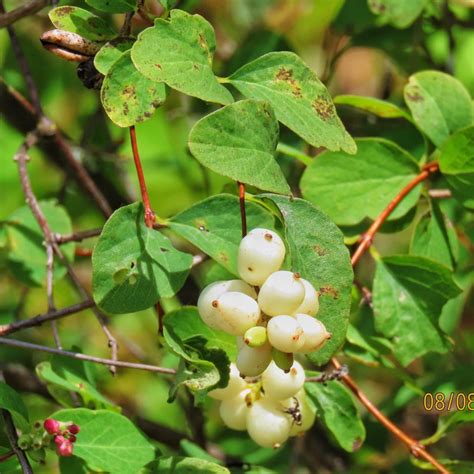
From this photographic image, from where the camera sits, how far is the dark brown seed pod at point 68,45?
3.07 feet

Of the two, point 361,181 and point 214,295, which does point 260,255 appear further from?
point 361,181

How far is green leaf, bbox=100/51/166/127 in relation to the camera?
2.93ft

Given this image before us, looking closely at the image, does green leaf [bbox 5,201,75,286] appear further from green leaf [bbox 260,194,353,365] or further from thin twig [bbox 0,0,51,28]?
green leaf [bbox 260,194,353,365]

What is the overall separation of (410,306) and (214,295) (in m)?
0.39

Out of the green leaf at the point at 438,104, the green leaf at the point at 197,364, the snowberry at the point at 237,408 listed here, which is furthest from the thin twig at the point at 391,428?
the green leaf at the point at 438,104

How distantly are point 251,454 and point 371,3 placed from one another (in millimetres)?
789

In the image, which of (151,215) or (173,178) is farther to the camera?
(173,178)

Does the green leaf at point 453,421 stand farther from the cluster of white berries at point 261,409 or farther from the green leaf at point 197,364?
the green leaf at point 197,364

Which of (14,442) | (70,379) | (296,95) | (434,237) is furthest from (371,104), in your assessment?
(14,442)

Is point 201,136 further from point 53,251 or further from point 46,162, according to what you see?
point 46,162

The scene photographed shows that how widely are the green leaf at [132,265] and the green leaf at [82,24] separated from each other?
19 centimetres

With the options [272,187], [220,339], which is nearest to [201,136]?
[272,187]

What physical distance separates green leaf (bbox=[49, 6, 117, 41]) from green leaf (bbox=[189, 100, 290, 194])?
7.4 inches

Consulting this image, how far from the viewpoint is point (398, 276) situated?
1.19 m
